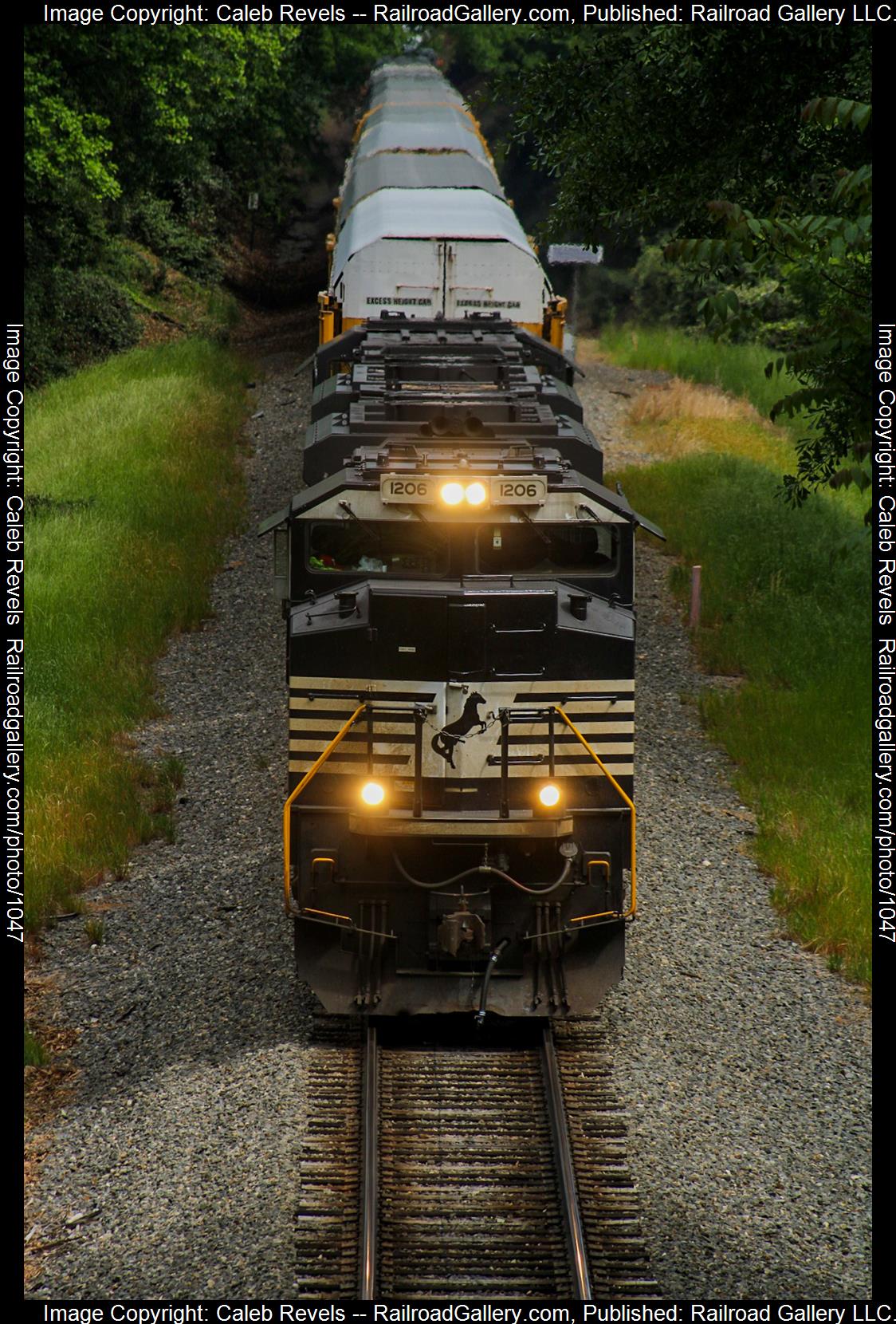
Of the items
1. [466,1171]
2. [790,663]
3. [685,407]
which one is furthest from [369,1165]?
[685,407]

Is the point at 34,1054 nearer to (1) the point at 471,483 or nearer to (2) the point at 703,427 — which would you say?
(1) the point at 471,483

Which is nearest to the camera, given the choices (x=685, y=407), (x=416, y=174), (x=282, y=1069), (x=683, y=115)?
(x=282, y=1069)

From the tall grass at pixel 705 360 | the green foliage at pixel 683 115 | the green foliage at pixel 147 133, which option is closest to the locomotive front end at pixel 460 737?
the green foliage at pixel 683 115

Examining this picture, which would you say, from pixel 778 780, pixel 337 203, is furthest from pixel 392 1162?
pixel 337 203

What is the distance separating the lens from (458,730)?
8.25m

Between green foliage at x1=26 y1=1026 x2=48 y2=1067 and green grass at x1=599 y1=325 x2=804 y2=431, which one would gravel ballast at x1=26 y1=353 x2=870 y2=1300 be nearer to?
green foliage at x1=26 y1=1026 x2=48 y2=1067

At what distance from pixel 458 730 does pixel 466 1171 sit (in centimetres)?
254

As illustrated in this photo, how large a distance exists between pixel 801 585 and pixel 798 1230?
1144 centimetres

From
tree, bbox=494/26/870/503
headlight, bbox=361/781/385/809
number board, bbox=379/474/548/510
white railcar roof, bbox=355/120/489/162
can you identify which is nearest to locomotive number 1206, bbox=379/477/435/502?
number board, bbox=379/474/548/510

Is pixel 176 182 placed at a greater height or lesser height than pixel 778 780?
greater

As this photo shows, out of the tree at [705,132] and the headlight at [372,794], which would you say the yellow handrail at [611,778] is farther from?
the tree at [705,132]

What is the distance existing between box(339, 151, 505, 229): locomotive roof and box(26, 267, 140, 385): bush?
24.6 feet

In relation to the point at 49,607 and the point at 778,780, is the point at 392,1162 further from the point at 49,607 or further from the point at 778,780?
the point at 49,607

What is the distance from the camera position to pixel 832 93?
12922 mm
